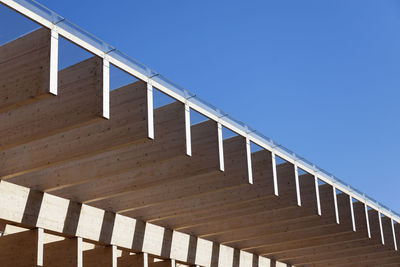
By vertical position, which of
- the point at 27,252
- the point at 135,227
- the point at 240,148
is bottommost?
the point at 27,252

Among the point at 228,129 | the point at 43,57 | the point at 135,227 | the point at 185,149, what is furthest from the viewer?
the point at 135,227

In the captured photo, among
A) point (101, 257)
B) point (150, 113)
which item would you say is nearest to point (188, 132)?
point (150, 113)

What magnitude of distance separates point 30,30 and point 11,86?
108cm

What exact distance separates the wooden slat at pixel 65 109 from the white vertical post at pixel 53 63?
1.08 metres

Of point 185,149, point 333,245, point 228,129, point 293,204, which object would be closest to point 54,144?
point 185,149

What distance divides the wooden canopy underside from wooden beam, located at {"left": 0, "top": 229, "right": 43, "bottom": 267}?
8 cm

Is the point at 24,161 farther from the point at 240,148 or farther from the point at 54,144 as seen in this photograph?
the point at 240,148

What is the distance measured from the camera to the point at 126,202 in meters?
18.2

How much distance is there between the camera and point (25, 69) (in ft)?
35.9

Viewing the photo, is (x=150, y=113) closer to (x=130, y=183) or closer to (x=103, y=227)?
(x=130, y=183)

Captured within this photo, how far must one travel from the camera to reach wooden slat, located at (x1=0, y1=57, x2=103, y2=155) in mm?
11742

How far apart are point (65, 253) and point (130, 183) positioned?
2.84 m

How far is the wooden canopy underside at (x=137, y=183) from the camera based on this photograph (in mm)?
11977

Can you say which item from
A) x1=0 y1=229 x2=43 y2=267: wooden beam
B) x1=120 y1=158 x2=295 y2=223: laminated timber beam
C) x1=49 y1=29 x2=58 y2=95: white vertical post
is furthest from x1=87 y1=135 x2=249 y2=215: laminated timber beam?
x1=49 y1=29 x2=58 y2=95: white vertical post
